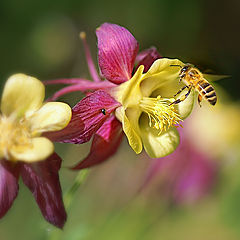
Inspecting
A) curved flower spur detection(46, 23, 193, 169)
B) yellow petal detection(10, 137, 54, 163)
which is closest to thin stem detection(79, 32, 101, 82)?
curved flower spur detection(46, 23, 193, 169)

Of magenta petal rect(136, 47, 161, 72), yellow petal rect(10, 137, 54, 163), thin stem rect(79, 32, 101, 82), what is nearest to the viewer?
yellow petal rect(10, 137, 54, 163)

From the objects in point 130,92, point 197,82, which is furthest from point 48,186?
point 197,82

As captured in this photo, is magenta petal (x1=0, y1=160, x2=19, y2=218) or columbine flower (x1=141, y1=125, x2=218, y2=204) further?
columbine flower (x1=141, y1=125, x2=218, y2=204)

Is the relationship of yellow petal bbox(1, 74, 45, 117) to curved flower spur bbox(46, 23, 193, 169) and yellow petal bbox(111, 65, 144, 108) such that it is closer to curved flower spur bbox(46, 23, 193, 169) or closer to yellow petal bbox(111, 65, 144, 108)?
curved flower spur bbox(46, 23, 193, 169)

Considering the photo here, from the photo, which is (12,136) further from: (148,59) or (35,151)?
(148,59)

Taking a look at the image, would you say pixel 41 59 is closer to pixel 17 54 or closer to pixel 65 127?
pixel 17 54

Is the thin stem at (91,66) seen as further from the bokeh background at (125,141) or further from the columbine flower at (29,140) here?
the bokeh background at (125,141)

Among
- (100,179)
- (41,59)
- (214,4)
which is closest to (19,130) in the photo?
(100,179)
